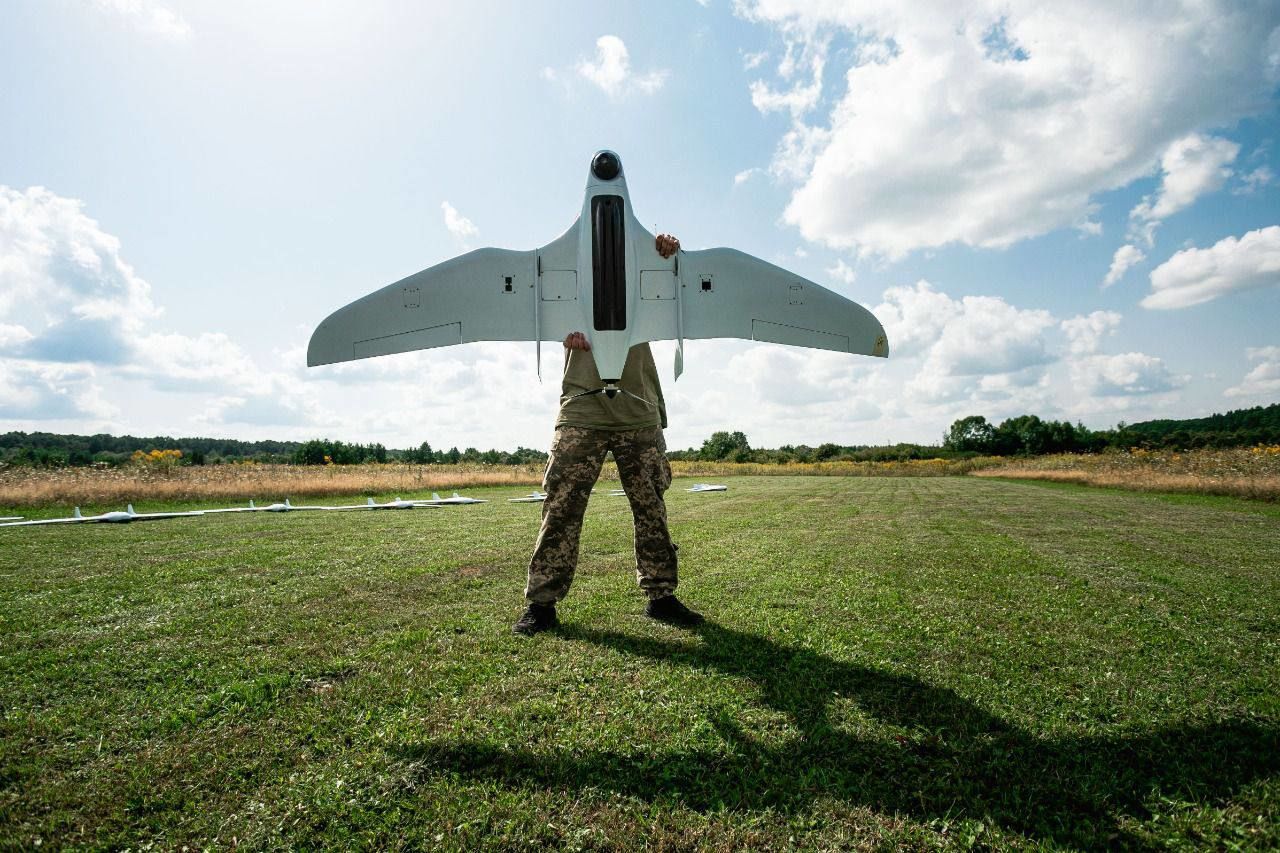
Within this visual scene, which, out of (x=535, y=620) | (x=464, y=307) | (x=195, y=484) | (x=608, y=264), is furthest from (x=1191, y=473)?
(x=195, y=484)

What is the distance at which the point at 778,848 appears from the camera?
175 centimetres

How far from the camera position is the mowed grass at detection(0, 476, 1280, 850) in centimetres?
187

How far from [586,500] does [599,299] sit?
163 cm

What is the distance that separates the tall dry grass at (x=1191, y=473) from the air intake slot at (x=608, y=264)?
20294 millimetres

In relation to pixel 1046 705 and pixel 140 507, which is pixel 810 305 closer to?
pixel 1046 705

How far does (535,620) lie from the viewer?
150 inches

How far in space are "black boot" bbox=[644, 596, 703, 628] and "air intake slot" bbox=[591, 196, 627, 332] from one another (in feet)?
6.97

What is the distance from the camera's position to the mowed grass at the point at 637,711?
1.87m

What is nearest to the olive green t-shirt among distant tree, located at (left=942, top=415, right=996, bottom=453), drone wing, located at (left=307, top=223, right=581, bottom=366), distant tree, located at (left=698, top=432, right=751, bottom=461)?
drone wing, located at (left=307, top=223, right=581, bottom=366)

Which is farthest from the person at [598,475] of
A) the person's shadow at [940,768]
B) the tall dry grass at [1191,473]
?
the tall dry grass at [1191,473]

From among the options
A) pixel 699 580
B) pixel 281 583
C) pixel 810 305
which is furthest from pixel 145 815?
pixel 810 305

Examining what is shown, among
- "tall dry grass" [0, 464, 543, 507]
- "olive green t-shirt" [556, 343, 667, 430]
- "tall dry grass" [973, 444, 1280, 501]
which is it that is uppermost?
"olive green t-shirt" [556, 343, 667, 430]

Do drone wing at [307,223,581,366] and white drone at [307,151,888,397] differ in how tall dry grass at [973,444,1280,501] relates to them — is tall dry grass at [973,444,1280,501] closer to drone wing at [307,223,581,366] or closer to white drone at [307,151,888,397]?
white drone at [307,151,888,397]

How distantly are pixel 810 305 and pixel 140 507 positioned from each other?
1609 cm
